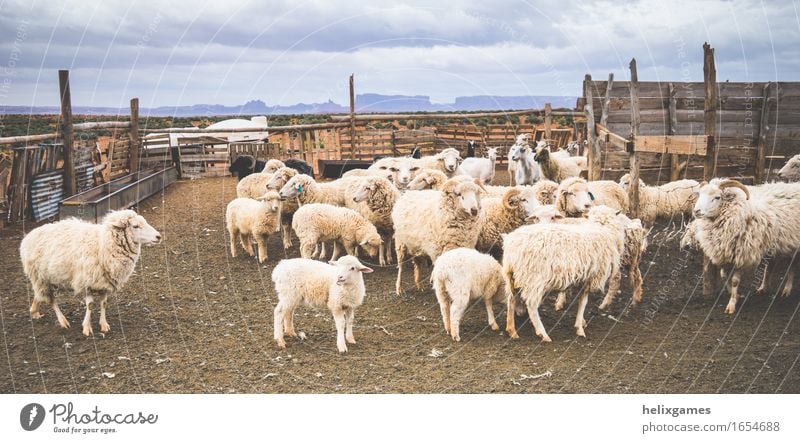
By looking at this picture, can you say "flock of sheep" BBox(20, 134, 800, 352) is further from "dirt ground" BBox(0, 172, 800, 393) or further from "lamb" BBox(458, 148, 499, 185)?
"lamb" BBox(458, 148, 499, 185)

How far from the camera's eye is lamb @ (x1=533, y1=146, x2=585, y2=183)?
46.3ft

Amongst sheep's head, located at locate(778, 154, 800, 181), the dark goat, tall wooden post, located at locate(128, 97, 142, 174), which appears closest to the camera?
sheep's head, located at locate(778, 154, 800, 181)

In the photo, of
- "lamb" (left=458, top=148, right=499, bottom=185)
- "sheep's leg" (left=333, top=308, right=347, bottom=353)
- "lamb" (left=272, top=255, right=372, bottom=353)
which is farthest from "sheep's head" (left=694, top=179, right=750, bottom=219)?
"lamb" (left=458, top=148, right=499, bottom=185)

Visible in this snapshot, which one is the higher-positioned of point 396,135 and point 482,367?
point 396,135

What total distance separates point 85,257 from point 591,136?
914 cm

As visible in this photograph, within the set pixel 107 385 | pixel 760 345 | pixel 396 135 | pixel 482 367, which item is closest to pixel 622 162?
pixel 760 345

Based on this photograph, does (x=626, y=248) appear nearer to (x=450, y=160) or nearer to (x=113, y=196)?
(x=450, y=160)

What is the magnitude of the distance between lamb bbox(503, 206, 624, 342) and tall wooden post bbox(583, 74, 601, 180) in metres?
5.39

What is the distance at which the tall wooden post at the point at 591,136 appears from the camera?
11719 millimetres

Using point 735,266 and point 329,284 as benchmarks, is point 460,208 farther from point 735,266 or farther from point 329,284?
point 735,266

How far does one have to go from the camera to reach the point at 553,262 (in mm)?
6441

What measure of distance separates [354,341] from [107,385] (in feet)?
8.03
